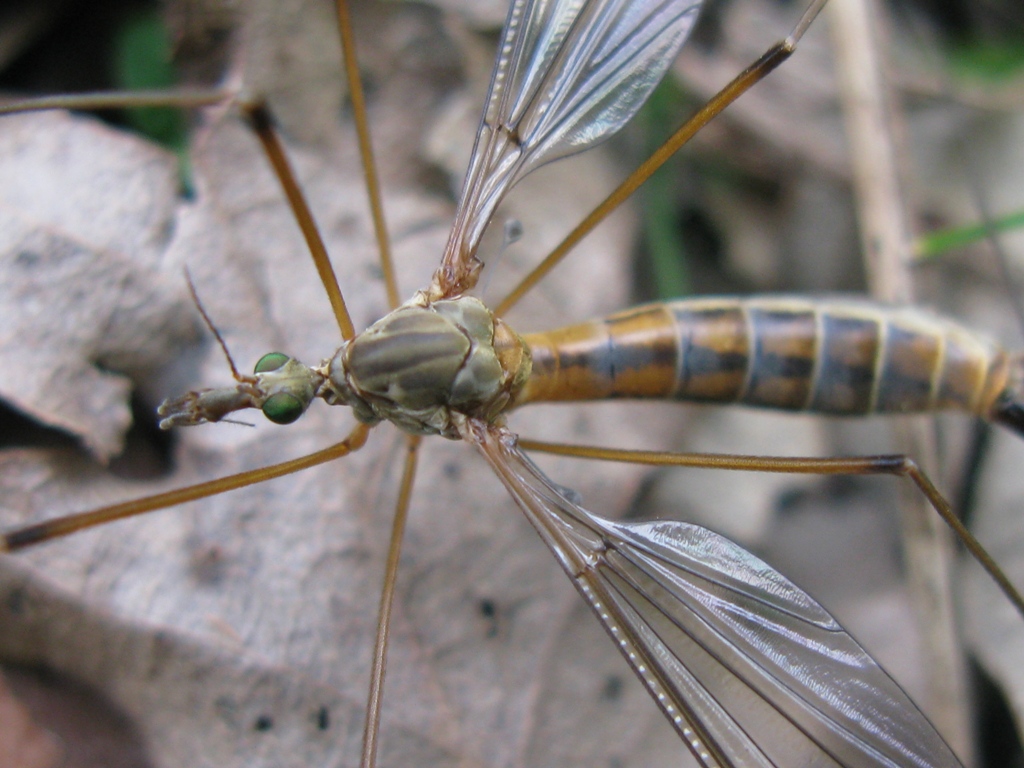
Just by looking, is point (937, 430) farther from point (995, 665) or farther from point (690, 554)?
point (690, 554)

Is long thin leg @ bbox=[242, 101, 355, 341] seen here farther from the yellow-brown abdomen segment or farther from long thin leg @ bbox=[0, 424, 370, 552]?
the yellow-brown abdomen segment

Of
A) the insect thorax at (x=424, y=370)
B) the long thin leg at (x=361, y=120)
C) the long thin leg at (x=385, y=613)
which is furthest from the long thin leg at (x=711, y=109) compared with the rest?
the long thin leg at (x=385, y=613)

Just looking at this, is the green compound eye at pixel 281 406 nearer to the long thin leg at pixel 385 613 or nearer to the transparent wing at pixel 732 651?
the long thin leg at pixel 385 613

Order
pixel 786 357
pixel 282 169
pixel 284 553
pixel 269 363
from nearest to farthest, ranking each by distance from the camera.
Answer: pixel 282 169
pixel 269 363
pixel 284 553
pixel 786 357

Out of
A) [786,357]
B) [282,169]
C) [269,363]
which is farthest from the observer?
[786,357]

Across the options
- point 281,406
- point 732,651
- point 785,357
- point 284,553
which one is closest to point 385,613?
point 284,553

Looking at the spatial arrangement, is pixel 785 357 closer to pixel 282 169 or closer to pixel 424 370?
pixel 424 370
